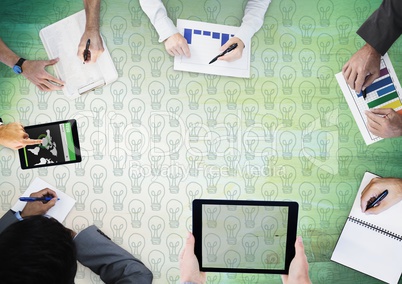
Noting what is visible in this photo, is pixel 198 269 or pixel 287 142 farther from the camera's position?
pixel 287 142

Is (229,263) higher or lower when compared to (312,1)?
lower

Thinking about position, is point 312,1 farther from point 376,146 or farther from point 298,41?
point 376,146

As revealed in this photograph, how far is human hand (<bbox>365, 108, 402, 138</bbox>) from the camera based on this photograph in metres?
1.77

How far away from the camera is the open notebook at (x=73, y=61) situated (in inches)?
71.5

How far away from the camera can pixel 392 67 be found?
5.94 feet

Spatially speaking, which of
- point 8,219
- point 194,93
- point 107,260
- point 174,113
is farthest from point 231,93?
point 8,219

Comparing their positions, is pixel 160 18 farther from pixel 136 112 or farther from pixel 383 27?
pixel 383 27

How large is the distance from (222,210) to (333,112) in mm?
657

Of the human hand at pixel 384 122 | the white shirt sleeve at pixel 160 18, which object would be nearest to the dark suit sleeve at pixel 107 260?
the white shirt sleeve at pixel 160 18

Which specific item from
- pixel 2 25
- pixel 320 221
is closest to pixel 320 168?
pixel 320 221

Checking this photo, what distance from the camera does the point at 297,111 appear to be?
5.97 feet

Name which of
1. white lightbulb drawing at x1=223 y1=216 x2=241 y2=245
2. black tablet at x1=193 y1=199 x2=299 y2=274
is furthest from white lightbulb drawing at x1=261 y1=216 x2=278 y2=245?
white lightbulb drawing at x1=223 y1=216 x2=241 y2=245

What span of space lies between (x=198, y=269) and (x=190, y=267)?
0.04 metres

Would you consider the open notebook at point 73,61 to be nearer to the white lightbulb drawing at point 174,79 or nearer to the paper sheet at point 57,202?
the white lightbulb drawing at point 174,79
